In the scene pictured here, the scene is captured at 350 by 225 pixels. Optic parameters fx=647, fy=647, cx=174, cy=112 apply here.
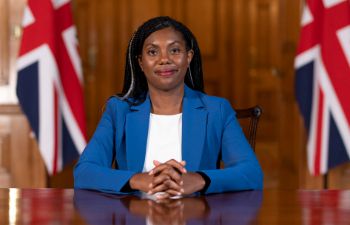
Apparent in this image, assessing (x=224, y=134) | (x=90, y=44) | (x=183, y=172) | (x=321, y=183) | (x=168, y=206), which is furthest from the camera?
(x=90, y=44)

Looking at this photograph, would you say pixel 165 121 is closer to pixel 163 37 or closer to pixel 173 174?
pixel 163 37

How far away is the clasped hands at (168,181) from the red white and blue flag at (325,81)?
7.73ft

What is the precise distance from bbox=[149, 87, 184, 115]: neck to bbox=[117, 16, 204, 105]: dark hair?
5cm

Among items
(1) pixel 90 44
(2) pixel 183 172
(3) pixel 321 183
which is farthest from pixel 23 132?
(2) pixel 183 172

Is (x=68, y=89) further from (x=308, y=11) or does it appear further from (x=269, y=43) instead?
(x=269, y=43)

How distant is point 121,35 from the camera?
625 centimetres

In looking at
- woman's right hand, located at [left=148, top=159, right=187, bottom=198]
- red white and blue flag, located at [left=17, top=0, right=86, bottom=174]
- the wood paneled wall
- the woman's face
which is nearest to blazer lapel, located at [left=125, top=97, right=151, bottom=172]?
the woman's face

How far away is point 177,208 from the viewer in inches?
63.6

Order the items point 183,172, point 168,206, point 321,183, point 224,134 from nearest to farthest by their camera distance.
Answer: point 168,206 → point 183,172 → point 224,134 → point 321,183

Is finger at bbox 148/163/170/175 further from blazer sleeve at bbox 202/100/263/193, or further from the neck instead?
the neck

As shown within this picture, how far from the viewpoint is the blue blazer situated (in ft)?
6.85

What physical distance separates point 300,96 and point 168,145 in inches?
85.5

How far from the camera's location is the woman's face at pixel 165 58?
213 centimetres

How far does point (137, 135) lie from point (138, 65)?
0.26 meters
